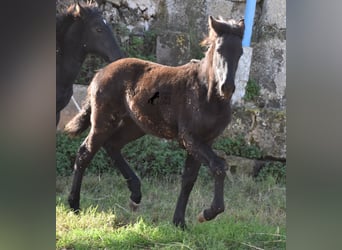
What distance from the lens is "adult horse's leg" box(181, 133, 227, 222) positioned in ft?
10.8

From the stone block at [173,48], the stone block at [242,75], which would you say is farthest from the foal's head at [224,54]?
the stone block at [173,48]

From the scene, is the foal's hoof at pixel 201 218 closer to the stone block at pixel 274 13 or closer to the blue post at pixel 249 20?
the blue post at pixel 249 20

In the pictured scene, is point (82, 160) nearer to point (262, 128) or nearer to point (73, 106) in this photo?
point (73, 106)

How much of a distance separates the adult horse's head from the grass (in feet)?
2.74

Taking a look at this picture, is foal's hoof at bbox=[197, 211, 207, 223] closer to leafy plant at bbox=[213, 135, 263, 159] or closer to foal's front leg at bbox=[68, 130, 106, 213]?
leafy plant at bbox=[213, 135, 263, 159]

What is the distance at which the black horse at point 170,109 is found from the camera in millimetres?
3301

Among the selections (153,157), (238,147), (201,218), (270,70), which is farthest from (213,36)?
(201,218)

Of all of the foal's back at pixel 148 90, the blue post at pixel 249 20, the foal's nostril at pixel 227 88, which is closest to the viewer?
the foal's nostril at pixel 227 88

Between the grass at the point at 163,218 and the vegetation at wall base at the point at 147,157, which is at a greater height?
the vegetation at wall base at the point at 147,157

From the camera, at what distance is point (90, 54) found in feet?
11.7

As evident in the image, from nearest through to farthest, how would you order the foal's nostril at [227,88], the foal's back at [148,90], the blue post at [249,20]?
the foal's nostril at [227,88] < the foal's back at [148,90] < the blue post at [249,20]

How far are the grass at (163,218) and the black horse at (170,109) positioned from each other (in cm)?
6
